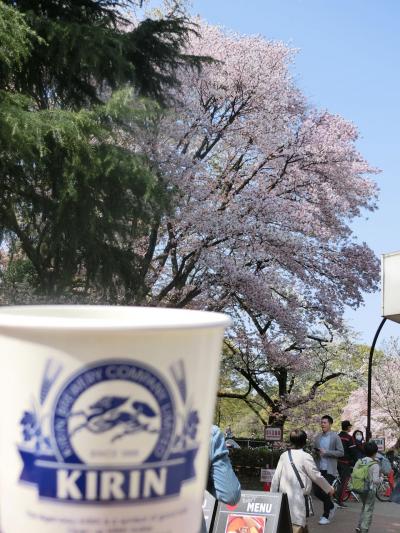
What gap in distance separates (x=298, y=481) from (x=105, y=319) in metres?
5.89

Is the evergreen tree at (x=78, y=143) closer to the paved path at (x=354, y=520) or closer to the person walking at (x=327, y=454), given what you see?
the person walking at (x=327, y=454)

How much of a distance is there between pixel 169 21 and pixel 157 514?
42.2ft

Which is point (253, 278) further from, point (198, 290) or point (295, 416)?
point (295, 416)

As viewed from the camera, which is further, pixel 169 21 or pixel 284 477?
pixel 169 21

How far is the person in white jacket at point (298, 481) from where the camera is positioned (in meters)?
6.64

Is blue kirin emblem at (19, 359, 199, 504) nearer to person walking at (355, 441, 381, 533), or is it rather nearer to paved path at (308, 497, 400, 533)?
person walking at (355, 441, 381, 533)

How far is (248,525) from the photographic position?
227 inches

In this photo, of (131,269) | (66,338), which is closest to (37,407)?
(66,338)

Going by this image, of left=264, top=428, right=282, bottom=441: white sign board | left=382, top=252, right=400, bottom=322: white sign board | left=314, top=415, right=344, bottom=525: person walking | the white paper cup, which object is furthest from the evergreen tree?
the white paper cup

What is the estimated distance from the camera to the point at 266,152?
19172mm

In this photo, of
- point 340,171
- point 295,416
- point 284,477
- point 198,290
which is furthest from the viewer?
point 295,416

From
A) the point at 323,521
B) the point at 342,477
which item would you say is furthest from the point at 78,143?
the point at 342,477

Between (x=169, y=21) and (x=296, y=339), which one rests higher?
(x=169, y=21)

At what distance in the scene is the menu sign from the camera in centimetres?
574
